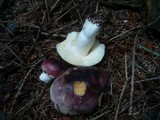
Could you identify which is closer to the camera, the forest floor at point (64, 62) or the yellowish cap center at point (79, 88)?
the yellowish cap center at point (79, 88)

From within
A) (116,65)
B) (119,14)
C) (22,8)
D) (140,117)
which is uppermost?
(22,8)

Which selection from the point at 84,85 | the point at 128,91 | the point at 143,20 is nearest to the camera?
the point at 84,85

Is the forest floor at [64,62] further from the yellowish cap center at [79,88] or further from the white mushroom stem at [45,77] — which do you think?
the yellowish cap center at [79,88]

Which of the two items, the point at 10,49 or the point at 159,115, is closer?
the point at 159,115

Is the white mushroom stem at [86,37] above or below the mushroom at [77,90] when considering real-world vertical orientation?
above

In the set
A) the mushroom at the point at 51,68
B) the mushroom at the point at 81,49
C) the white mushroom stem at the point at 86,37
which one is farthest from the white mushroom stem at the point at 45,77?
the white mushroom stem at the point at 86,37

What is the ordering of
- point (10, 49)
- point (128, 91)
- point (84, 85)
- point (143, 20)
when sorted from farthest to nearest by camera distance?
point (143, 20) < point (10, 49) < point (128, 91) < point (84, 85)

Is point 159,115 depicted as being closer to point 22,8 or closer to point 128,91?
point 128,91

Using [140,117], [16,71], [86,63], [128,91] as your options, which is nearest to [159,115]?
[140,117]

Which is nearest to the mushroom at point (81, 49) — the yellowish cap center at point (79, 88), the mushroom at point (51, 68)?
the mushroom at point (51, 68)
